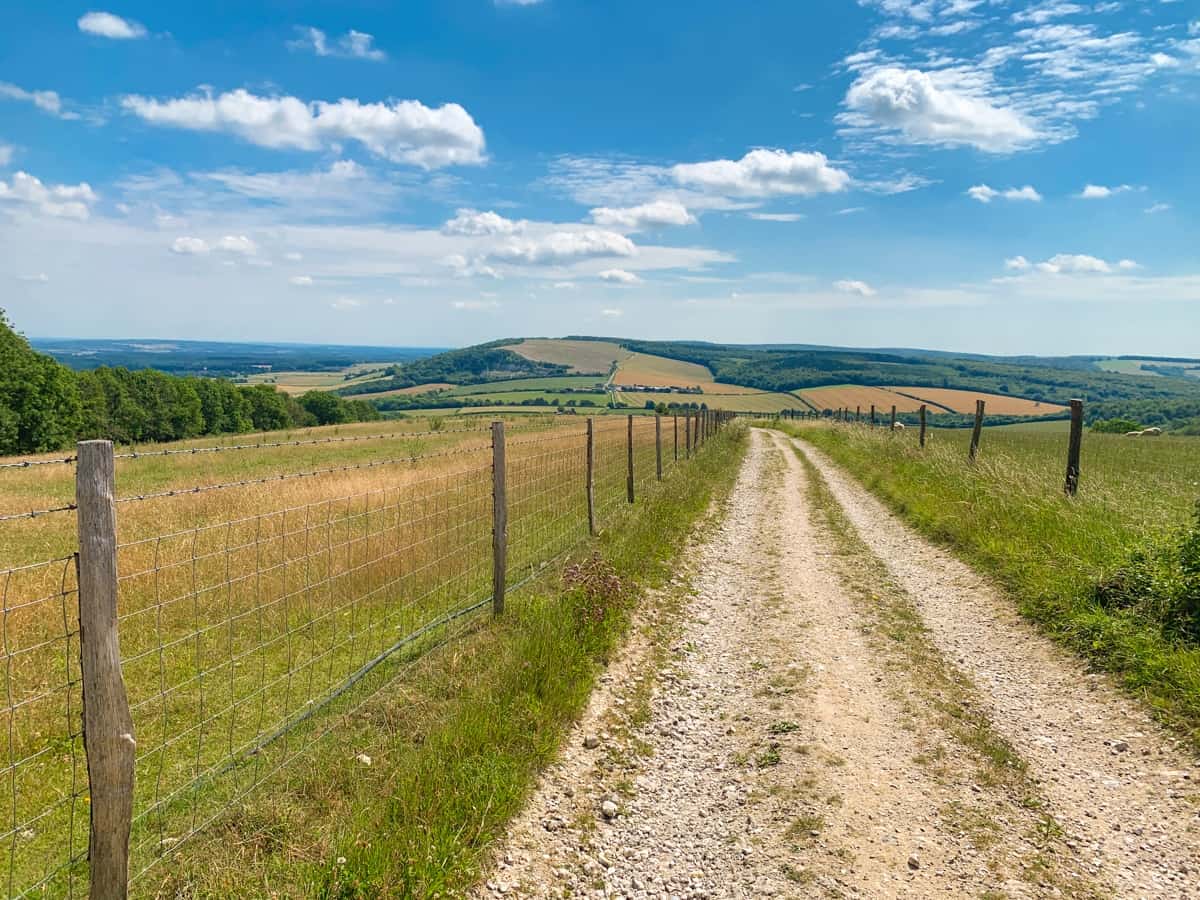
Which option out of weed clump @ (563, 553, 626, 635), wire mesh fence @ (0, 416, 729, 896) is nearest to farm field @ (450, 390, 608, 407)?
wire mesh fence @ (0, 416, 729, 896)

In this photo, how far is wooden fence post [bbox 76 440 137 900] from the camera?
10.7 ft

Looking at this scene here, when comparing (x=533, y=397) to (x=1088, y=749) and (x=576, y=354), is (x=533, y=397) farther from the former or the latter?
(x=1088, y=749)

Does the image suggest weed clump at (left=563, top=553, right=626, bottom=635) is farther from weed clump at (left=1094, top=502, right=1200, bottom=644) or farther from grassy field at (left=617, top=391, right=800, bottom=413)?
grassy field at (left=617, top=391, right=800, bottom=413)

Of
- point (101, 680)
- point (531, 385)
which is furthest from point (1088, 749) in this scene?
point (531, 385)

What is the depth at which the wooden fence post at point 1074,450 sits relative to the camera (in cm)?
1243

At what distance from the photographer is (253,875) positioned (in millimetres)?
3793

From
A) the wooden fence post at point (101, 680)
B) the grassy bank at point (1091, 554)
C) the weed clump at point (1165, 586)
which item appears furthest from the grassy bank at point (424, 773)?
the weed clump at point (1165, 586)

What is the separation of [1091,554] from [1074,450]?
4903 mm

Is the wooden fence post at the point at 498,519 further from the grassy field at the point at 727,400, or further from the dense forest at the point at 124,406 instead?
the grassy field at the point at 727,400

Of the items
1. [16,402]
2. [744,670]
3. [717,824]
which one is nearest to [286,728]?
[717,824]

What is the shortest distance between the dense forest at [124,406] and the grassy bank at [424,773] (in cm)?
5502

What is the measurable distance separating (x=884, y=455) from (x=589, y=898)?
23.2 meters

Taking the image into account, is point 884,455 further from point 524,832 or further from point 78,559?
point 78,559

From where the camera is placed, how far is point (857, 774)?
5086 mm
